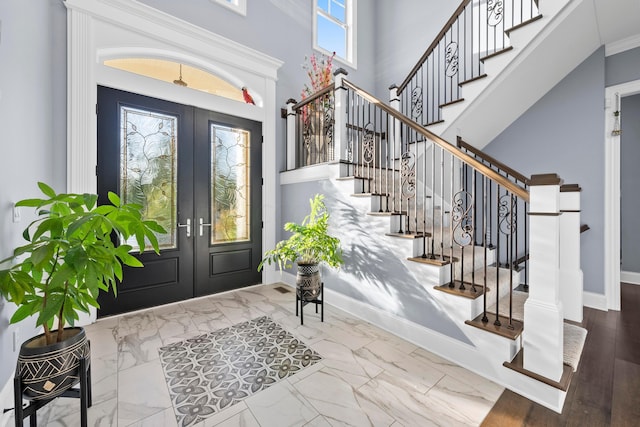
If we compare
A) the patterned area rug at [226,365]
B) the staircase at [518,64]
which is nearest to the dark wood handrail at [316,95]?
the staircase at [518,64]

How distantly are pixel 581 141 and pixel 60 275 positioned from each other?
494 cm

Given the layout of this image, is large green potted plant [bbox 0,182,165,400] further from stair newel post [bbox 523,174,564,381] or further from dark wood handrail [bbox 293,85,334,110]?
dark wood handrail [bbox 293,85,334,110]

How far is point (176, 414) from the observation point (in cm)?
153

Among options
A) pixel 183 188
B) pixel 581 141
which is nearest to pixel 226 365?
pixel 183 188

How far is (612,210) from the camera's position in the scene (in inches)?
119

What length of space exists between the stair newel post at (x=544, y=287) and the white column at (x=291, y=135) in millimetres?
2907

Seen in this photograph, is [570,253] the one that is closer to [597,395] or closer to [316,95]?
[597,395]

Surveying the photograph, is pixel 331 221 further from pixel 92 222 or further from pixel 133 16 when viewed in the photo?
pixel 133 16

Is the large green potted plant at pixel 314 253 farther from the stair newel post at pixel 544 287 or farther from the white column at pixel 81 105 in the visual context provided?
the white column at pixel 81 105

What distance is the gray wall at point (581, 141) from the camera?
124 inches

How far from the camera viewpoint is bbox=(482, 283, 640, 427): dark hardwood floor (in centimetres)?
150

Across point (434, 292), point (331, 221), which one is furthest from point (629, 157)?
point (331, 221)

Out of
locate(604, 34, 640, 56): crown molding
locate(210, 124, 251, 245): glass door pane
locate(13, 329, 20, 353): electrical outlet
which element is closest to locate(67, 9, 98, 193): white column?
locate(210, 124, 251, 245): glass door pane

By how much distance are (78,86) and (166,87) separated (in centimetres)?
78
